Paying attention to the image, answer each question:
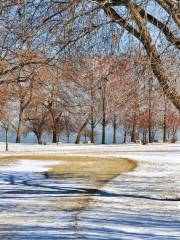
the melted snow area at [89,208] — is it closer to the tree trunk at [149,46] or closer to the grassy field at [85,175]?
the grassy field at [85,175]

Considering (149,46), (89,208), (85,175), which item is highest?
(149,46)

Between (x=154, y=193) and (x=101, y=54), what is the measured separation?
14.6 feet

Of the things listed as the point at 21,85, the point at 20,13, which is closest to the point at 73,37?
the point at 20,13

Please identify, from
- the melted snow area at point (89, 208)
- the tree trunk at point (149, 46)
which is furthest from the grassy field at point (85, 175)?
the tree trunk at point (149, 46)

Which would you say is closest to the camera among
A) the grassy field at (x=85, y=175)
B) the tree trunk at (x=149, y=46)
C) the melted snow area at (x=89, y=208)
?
the melted snow area at (x=89, y=208)

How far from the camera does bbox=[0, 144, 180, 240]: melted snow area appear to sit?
9000 mm

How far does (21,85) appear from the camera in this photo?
1035 inches

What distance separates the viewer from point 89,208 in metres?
11.5

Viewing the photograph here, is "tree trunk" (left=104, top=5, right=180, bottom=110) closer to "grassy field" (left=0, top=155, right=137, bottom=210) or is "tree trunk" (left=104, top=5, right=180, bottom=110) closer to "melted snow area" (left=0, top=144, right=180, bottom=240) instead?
"melted snow area" (left=0, top=144, right=180, bottom=240)

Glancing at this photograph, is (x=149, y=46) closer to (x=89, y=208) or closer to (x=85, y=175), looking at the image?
(x=89, y=208)

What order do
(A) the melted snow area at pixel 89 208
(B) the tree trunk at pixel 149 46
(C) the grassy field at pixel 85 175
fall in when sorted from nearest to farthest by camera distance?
(A) the melted snow area at pixel 89 208
(B) the tree trunk at pixel 149 46
(C) the grassy field at pixel 85 175

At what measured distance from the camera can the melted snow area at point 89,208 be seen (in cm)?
Result: 900

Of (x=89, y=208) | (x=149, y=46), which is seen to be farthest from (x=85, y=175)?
(x=149, y=46)

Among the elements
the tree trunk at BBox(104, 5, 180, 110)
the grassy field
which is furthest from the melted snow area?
the tree trunk at BBox(104, 5, 180, 110)
